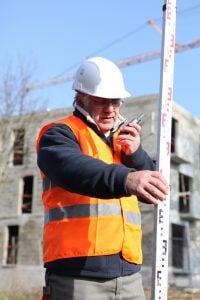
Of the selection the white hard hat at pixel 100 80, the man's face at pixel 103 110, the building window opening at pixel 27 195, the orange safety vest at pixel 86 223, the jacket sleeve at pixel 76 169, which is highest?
the building window opening at pixel 27 195

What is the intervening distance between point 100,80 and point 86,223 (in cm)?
71

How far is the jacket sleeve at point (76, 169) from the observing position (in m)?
2.25

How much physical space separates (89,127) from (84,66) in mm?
350

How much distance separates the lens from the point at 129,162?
283 cm

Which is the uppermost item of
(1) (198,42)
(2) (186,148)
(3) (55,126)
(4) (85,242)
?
(1) (198,42)

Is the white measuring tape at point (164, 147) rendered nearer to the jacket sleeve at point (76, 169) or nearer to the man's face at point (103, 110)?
the man's face at point (103, 110)

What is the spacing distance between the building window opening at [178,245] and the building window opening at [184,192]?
124 centimetres

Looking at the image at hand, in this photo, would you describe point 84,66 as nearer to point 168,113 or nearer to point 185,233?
point 168,113

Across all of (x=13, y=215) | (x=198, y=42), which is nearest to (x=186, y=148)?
(x=13, y=215)

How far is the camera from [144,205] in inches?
1040

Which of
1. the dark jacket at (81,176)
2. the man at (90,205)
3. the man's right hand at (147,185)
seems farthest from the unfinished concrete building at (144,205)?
the man's right hand at (147,185)

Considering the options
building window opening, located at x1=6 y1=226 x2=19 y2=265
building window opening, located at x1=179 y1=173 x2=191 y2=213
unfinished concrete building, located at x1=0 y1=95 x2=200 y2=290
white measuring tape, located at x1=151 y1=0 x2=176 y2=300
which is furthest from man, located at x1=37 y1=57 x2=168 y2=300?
building window opening, located at x1=6 y1=226 x2=19 y2=265

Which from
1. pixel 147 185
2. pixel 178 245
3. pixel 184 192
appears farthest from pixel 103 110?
pixel 184 192

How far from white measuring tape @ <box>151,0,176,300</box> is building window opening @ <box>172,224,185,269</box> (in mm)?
24960
